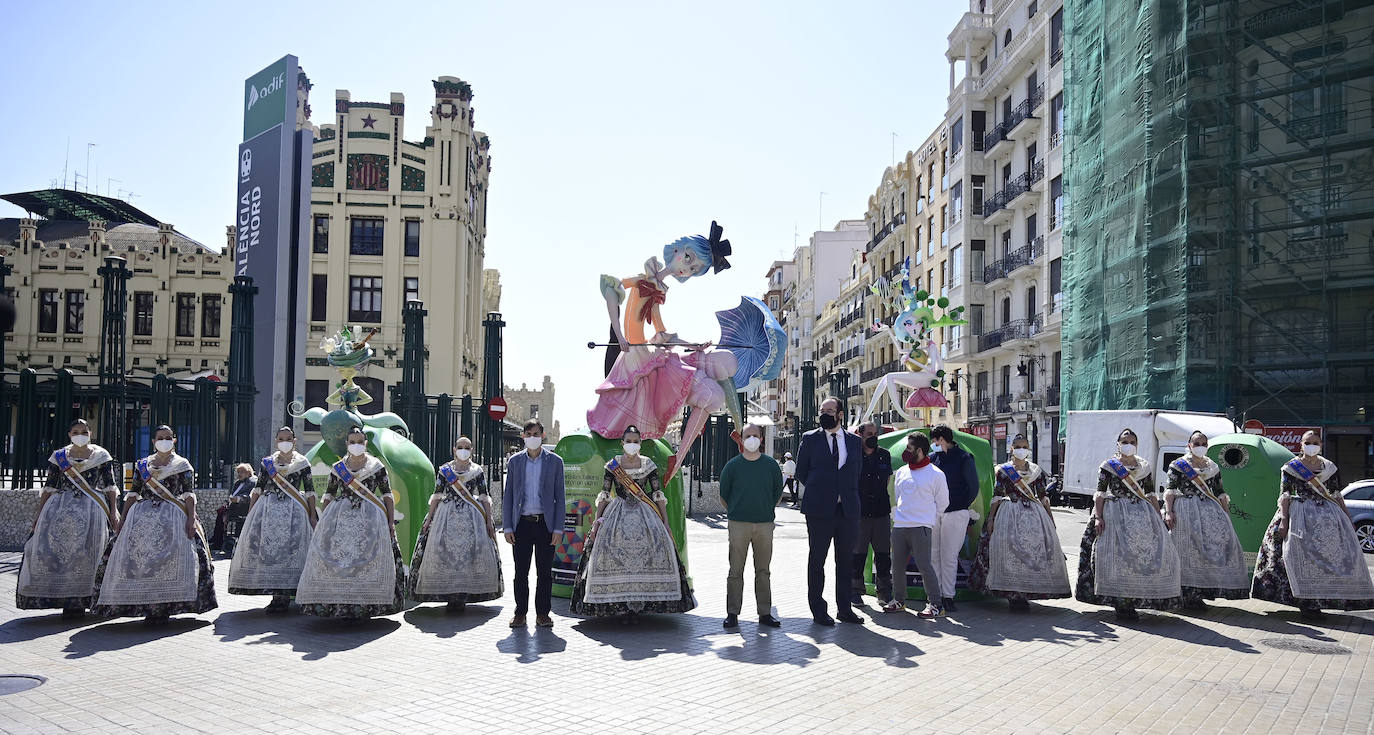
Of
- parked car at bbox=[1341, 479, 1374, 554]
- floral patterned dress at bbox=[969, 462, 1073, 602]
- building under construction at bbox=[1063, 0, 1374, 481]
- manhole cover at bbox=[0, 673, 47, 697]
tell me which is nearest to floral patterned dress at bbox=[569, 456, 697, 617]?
floral patterned dress at bbox=[969, 462, 1073, 602]

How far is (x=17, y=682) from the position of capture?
22.0 feet

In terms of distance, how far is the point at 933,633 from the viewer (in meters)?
8.96

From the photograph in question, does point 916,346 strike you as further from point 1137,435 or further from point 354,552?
point 354,552

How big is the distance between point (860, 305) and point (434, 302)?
1140 inches

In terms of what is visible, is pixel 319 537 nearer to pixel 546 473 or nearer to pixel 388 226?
pixel 546 473

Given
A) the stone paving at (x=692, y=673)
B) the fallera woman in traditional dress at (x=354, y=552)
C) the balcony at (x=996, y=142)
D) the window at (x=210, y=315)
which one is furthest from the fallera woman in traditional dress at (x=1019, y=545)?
the window at (x=210, y=315)

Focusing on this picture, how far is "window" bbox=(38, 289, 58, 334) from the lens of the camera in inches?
1535

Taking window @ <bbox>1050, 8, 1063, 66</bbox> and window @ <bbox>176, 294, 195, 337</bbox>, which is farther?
window @ <bbox>176, 294, 195, 337</bbox>

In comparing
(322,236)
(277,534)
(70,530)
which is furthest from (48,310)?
(277,534)

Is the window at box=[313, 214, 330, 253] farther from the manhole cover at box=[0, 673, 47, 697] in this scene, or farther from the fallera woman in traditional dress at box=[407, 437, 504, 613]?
the manhole cover at box=[0, 673, 47, 697]

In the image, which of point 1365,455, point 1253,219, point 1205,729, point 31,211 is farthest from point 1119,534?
point 31,211

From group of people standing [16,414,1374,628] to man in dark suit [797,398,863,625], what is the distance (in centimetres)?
2

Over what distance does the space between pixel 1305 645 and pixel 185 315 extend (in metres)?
38.8

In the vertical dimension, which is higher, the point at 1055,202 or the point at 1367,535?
the point at 1055,202
